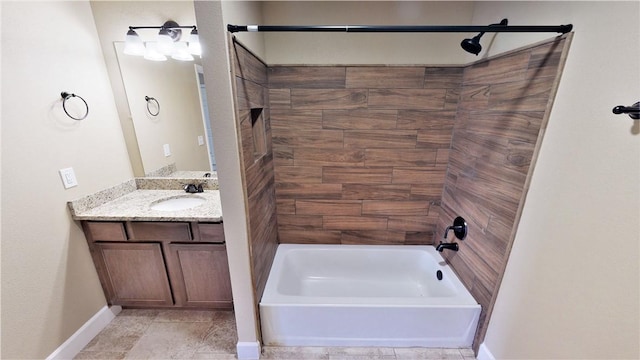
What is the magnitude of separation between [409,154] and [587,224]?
3.84ft

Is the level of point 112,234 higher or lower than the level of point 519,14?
lower

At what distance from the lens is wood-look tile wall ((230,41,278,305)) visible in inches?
49.6

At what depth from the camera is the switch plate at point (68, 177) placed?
4.95 ft

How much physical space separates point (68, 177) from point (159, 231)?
654 mm

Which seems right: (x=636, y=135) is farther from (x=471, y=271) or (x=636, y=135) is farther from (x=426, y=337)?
(x=426, y=337)

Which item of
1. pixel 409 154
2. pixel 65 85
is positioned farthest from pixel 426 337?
pixel 65 85

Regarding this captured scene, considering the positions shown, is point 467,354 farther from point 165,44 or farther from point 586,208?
point 165,44

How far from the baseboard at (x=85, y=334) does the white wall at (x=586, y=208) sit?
9.15ft

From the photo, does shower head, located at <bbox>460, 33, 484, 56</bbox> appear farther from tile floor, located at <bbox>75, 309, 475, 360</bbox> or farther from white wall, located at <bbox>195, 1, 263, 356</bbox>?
tile floor, located at <bbox>75, 309, 475, 360</bbox>

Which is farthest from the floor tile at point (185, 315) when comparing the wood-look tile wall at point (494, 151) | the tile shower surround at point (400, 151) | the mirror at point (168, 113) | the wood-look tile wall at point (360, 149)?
the wood-look tile wall at point (494, 151)

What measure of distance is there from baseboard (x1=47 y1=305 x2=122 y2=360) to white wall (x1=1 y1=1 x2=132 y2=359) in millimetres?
50

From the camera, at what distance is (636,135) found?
0.82 m

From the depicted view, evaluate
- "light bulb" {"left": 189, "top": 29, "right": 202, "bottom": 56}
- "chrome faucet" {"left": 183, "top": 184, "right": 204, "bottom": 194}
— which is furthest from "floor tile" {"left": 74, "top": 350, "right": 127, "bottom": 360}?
"light bulb" {"left": 189, "top": 29, "right": 202, "bottom": 56}

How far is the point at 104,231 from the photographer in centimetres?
166
